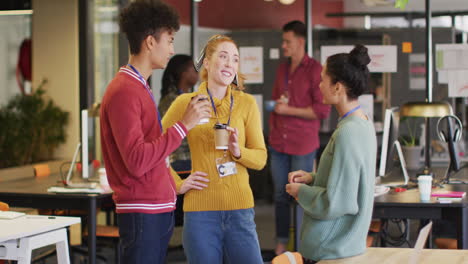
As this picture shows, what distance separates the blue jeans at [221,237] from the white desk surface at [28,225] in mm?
653

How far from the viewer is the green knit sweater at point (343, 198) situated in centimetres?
269

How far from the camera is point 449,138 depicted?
16.1 feet

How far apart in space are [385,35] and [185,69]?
235cm

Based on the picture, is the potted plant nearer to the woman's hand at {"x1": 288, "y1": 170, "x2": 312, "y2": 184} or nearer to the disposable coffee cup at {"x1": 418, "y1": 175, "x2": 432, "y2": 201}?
the disposable coffee cup at {"x1": 418, "y1": 175, "x2": 432, "y2": 201}

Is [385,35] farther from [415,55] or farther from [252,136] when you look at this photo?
[252,136]

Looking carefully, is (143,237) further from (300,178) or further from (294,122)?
(294,122)

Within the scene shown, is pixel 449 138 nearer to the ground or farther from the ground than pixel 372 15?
nearer to the ground

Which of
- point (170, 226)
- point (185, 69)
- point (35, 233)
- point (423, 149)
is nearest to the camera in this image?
point (170, 226)

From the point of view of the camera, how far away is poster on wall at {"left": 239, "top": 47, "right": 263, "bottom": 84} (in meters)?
6.83

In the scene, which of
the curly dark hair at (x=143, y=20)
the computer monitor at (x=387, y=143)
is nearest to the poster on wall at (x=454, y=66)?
the computer monitor at (x=387, y=143)

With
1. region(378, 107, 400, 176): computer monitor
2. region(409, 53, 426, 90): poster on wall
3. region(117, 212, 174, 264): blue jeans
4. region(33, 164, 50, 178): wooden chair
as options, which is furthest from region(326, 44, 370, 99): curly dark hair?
region(409, 53, 426, 90): poster on wall

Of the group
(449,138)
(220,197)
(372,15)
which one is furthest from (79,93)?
(220,197)

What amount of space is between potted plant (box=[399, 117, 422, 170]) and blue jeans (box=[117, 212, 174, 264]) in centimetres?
368

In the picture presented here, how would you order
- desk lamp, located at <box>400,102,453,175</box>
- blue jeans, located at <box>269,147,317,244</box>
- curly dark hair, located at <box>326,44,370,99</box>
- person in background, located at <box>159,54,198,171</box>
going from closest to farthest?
curly dark hair, located at <box>326,44,370,99</box> → desk lamp, located at <box>400,102,453,175</box> → person in background, located at <box>159,54,198,171</box> → blue jeans, located at <box>269,147,317,244</box>
